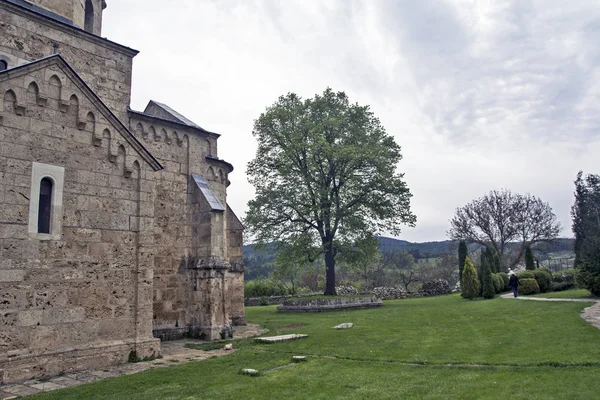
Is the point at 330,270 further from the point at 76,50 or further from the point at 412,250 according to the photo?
the point at 412,250

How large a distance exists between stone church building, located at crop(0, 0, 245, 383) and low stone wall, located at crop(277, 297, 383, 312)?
11.2 meters

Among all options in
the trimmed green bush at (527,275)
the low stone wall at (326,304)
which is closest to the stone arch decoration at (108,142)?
the low stone wall at (326,304)

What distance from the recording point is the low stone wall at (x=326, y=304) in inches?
949

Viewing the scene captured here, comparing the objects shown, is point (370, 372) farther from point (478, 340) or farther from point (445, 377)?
point (478, 340)

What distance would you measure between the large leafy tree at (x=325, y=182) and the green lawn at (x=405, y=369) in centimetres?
1441

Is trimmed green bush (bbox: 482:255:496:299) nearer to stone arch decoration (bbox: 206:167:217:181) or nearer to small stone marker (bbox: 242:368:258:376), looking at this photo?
stone arch decoration (bbox: 206:167:217:181)

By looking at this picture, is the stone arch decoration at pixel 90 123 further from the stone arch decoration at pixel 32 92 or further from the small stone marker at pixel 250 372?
the small stone marker at pixel 250 372

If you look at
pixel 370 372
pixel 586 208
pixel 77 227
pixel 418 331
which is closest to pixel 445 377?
pixel 370 372

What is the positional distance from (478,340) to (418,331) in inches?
102

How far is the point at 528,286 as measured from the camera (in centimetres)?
2292

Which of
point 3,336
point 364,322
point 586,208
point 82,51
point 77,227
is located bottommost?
point 364,322

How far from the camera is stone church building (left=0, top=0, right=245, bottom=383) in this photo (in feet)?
27.8

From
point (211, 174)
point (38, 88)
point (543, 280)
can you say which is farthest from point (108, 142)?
point (543, 280)

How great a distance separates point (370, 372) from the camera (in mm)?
7910
